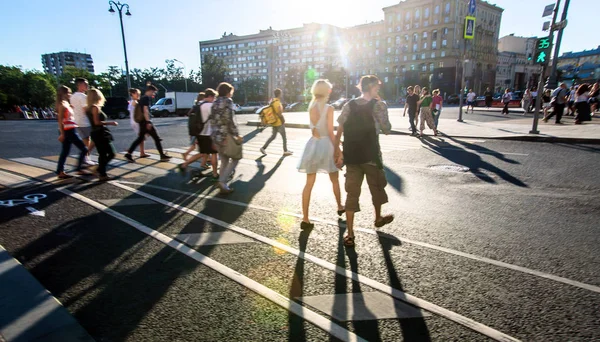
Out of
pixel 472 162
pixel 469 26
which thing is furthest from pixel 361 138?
pixel 469 26

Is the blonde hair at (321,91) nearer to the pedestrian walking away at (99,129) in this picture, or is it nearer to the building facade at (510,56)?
the pedestrian walking away at (99,129)

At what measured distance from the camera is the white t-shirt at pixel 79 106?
7492 millimetres

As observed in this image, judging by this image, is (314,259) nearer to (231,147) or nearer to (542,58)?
(231,147)

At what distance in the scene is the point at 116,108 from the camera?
33.2 meters

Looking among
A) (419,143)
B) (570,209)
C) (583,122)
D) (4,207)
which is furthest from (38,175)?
(583,122)

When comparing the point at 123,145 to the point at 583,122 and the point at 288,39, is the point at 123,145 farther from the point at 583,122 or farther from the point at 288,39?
the point at 288,39

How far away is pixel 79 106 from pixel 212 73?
86508mm

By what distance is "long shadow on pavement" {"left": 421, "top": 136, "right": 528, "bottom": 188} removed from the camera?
22.2 ft

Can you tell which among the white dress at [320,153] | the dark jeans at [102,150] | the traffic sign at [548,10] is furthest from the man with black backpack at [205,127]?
the traffic sign at [548,10]

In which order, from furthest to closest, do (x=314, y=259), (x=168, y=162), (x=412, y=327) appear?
(x=168, y=162) < (x=314, y=259) < (x=412, y=327)

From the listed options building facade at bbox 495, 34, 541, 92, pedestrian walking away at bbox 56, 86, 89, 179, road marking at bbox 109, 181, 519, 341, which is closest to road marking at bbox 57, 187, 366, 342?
road marking at bbox 109, 181, 519, 341

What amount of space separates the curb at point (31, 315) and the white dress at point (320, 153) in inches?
113

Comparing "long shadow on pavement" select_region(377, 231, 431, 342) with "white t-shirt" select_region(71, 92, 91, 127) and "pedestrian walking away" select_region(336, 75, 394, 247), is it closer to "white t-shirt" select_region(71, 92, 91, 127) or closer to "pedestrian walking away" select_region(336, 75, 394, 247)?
"pedestrian walking away" select_region(336, 75, 394, 247)

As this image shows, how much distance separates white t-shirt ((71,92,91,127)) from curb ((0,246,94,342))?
5.66m
